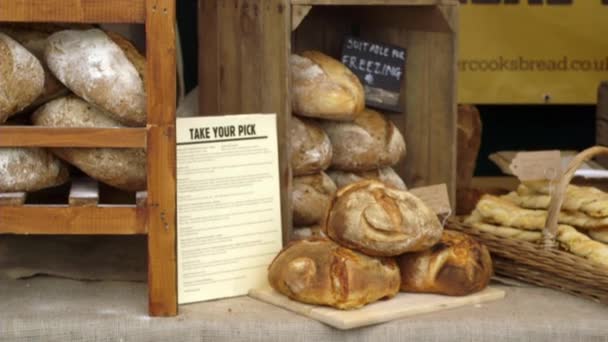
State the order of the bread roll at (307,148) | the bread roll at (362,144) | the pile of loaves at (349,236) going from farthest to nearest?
the bread roll at (362,144)
the bread roll at (307,148)
the pile of loaves at (349,236)

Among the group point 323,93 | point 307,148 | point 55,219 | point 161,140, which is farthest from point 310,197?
point 55,219

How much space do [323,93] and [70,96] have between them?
54cm

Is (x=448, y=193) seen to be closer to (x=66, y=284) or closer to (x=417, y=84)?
(x=417, y=84)

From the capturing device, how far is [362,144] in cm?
241

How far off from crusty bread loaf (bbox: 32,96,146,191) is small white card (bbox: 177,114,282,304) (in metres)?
0.10

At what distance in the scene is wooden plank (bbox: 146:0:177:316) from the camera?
1.93 m

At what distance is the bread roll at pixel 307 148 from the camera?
2.30m

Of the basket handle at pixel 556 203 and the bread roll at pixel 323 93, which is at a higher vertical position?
the bread roll at pixel 323 93

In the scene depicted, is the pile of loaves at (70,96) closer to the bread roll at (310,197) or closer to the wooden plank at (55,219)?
the wooden plank at (55,219)

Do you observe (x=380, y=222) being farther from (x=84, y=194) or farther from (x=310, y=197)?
(x=84, y=194)

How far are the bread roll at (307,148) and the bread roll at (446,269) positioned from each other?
12.4 inches

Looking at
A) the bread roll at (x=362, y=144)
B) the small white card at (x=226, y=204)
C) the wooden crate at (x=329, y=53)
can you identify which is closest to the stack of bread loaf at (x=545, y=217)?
the wooden crate at (x=329, y=53)

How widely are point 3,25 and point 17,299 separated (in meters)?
0.53

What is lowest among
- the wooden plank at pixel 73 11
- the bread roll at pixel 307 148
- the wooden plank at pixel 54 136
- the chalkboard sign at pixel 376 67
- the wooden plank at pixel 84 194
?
the wooden plank at pixel 84 194
